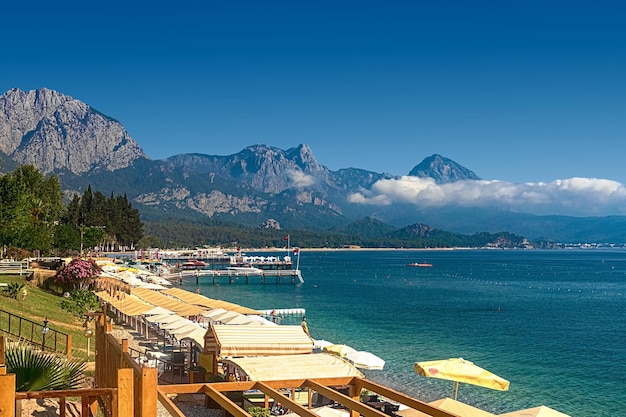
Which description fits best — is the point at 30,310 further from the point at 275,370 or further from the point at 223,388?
the point at 223,388

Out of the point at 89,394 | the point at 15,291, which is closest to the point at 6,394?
the point at 89,394

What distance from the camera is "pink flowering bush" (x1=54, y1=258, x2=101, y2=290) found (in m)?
44.4

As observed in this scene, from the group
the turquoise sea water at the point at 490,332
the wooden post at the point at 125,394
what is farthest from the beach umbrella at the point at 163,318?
the wooden post at the point at 125,394

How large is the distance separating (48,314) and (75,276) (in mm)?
13424

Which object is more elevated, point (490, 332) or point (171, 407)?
point (171, 407)

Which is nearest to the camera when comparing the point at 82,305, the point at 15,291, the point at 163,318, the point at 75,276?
the point at 163,318

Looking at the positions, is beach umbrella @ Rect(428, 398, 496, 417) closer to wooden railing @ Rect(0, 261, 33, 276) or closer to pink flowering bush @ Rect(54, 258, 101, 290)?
pink flowering bush @ Rect(54, 258, 101, 290)

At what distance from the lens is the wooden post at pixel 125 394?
208 inches

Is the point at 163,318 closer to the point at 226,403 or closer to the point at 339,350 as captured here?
the point at 339,350

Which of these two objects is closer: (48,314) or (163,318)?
(163,318)

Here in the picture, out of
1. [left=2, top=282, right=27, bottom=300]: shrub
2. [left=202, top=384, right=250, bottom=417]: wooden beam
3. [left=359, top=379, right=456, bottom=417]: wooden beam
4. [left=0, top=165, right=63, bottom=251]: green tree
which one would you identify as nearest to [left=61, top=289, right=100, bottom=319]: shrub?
[left=2, top=282, right=27, bottom=300]: shrub

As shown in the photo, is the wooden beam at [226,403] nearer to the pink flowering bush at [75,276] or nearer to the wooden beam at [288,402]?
the wooden beam at [288,402]

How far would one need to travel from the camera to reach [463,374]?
63.2 feet

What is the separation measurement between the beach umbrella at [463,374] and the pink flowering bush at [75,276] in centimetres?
3128
